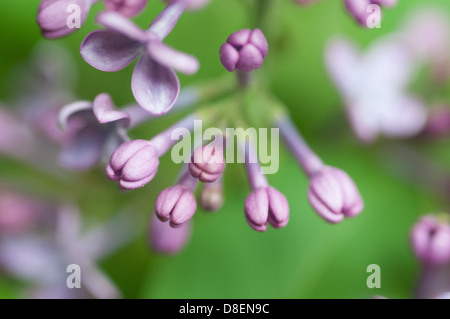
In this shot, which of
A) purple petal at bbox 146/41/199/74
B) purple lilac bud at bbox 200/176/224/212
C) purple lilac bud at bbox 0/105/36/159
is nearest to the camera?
purple petal at bbox 146/41/199/74

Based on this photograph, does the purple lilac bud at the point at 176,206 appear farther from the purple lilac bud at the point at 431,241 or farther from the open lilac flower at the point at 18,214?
the open lilac flower at the point at 18,214

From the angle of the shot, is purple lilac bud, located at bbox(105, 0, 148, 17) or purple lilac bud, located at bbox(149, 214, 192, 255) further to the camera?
purple lilac bud, located at bbox(149, 214, 192, 255)

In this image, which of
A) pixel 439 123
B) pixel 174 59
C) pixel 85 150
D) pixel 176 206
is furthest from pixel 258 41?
pixel 439 123

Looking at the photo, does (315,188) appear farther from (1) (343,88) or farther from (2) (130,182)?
(1) (343,88)

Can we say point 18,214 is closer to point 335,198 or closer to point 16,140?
point 16,140

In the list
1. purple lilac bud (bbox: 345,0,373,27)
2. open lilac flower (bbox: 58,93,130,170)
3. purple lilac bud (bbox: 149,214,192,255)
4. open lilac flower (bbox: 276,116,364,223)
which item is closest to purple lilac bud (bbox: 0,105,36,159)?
open lilac flower (bbox: 58,93,130,170)

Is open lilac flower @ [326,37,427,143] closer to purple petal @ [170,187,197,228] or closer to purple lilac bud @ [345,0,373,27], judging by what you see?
purple lilac bud @ [345,0,373,27]
